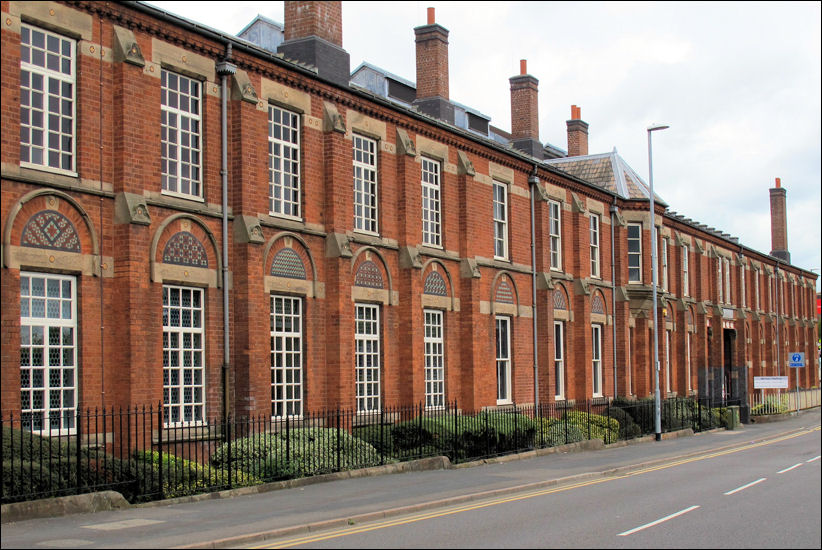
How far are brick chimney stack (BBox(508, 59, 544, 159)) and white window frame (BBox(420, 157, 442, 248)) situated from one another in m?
9.64

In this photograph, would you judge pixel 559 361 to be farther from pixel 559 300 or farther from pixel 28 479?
pixel 28 479

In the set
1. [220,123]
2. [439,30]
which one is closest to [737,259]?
[439,30]

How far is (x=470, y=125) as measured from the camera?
40.8 metres

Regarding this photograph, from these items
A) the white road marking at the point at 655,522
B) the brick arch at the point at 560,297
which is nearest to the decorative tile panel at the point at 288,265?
the white road marking at the point at 655,522

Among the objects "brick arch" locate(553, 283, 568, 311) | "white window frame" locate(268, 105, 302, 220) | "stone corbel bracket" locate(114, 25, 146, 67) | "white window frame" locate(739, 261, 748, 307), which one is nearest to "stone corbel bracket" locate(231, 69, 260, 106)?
"white window frame" locate(268, 105, 302, 220)

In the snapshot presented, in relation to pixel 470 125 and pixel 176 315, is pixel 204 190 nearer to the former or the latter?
pixel 176 315

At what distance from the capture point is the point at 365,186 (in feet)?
86.9

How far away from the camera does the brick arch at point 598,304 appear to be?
131 ft

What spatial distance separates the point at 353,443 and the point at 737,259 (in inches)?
1750

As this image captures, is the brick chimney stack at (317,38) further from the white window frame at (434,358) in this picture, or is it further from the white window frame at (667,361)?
the white window frame at (667,361)

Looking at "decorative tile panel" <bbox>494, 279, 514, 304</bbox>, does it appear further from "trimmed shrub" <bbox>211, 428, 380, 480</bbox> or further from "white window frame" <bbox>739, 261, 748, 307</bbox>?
"white window frame" <bbox>739, 261, 748, 307</bbox>

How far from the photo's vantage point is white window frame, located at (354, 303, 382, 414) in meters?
25.5

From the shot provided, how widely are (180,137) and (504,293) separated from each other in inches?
593

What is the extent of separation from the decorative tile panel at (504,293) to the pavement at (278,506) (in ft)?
24.6
